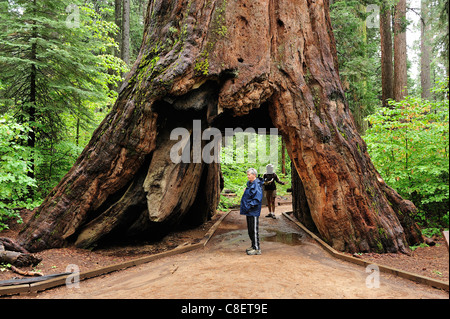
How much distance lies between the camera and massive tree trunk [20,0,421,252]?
21.6ft

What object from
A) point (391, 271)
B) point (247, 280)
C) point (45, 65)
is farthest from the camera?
point (45, 65)

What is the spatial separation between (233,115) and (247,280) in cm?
414

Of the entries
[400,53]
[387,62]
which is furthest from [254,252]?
[400,53]

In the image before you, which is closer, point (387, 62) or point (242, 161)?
point (387, 62)

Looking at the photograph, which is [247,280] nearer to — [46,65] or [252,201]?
[252,201]

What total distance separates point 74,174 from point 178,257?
3.50 metres

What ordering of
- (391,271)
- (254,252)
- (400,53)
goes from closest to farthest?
(391,271), (254,252), (400,53)

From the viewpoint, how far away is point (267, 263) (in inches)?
216

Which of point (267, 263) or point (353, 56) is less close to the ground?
point (353, 56)

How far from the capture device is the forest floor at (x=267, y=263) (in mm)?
4008

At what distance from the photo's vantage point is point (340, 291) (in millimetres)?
4008

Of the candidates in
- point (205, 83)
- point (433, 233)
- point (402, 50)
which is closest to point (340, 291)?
point (433, 233)

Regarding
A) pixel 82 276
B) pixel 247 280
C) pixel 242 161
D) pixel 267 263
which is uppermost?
pixel 242 161

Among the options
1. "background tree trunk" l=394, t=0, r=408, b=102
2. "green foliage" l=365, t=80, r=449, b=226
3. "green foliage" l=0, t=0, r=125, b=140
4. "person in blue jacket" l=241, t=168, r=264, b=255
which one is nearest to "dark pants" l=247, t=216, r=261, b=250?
"person in blue jacket" l=241, t=168, r=264, b=255
